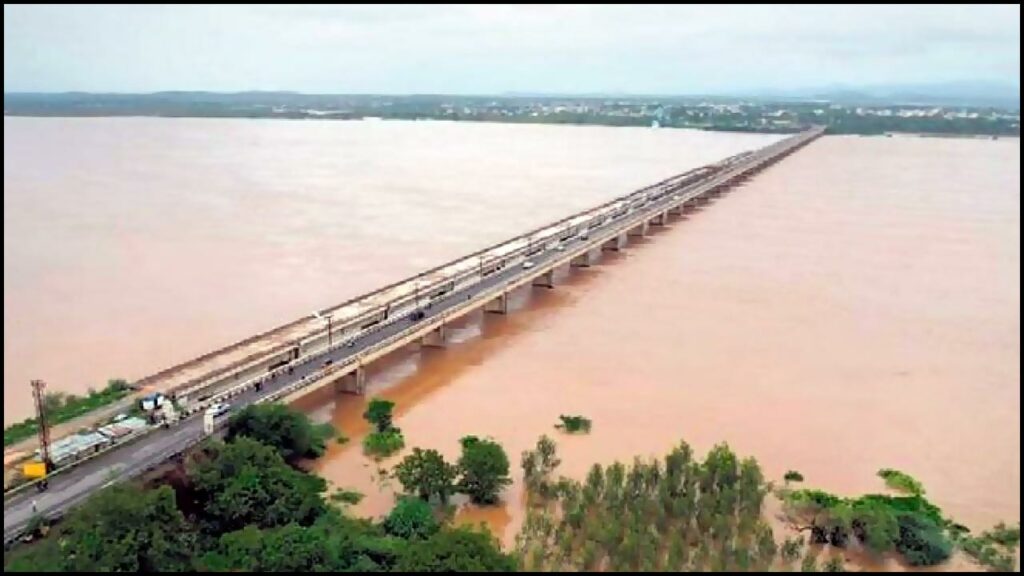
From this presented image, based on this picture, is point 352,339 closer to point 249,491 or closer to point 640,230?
point 249,491

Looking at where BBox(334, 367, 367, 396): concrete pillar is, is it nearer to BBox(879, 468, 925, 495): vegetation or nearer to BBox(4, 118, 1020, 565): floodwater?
BBox(4, 118, 1020, 565): floodwater

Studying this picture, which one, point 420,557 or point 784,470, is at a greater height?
point 420,557

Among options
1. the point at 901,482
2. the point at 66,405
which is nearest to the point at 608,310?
the point at 901,482

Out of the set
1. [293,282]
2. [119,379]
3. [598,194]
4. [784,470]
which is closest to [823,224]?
[598,194]

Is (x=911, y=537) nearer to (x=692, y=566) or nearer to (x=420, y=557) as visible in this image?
(x=692, y=566)

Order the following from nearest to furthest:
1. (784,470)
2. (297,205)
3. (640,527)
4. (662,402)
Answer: (640,527), (784,470), (662,402), (297,205)

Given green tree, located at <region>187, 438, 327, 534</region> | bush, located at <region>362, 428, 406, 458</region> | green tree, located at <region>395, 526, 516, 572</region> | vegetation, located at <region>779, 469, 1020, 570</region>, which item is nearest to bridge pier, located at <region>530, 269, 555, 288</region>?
bush, located at <region>362, 428, 406, 458</region>

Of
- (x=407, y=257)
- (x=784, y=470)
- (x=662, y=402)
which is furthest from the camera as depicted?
(x=407, y=257)
